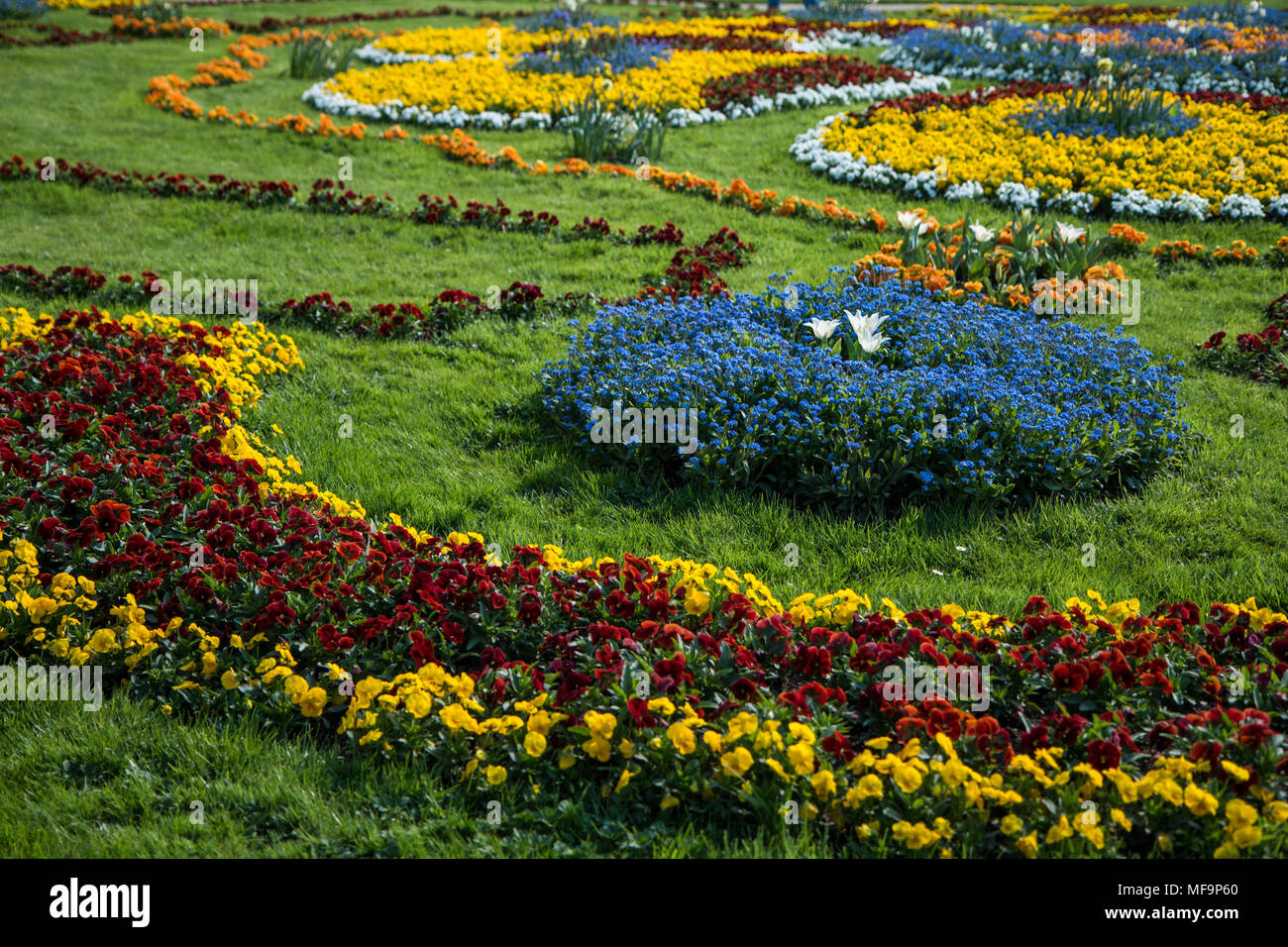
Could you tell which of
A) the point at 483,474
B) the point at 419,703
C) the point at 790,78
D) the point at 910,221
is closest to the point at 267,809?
the point at 419,703

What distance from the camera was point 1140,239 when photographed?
343 inches

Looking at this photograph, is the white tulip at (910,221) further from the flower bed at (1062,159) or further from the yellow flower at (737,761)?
the yellow flower at (737,761)

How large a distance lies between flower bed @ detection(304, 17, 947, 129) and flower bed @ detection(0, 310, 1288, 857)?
31.3 feet

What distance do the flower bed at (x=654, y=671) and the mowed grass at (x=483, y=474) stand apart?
20cm

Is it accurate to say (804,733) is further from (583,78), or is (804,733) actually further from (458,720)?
(583,78)

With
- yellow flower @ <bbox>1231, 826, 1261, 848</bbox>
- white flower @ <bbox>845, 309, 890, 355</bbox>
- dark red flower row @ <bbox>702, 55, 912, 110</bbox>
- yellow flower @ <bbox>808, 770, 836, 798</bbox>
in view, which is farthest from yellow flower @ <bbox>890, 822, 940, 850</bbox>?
dark red flower row @ <bbox>702, 55, 912, 110</bbox>

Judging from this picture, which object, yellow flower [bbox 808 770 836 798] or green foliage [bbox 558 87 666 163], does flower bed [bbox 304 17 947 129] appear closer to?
green foliage [bbox 558 87 666 163]

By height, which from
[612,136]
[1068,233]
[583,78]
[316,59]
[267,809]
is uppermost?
[316,59]

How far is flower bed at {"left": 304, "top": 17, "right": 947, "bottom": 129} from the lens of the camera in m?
13.9

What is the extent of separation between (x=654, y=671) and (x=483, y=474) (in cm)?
233

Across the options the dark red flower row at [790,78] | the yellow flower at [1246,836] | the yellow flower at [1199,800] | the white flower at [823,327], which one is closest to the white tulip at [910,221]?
the white flower at [823,327]

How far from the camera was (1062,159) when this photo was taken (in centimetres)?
1031

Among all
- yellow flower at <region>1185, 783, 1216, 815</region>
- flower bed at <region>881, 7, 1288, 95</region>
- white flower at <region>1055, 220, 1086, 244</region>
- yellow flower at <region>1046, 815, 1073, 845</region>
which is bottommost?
yellow flower at <region>1046, 815, 1073, 845</region>
